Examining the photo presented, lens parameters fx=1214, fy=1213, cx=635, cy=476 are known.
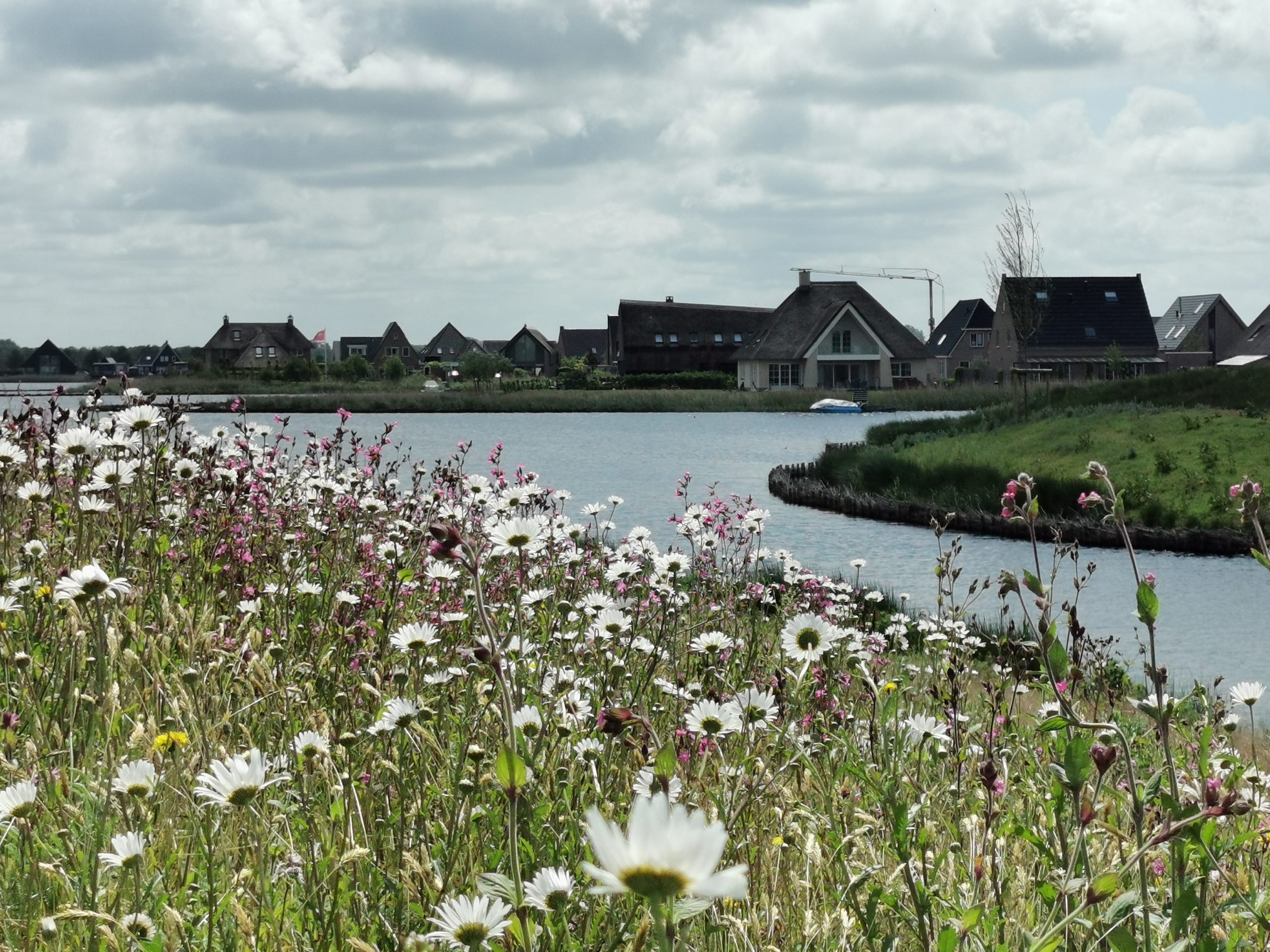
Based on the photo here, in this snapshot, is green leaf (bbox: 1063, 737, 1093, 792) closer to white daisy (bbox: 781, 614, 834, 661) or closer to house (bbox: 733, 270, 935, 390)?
white daisy (bbox: 781, 614, 834, 661)

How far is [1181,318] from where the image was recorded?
8025 centimetres

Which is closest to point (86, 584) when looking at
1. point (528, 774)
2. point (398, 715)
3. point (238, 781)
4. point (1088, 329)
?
point (398, 715)

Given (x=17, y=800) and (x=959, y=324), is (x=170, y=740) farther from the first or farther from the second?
(x=959, y=324)

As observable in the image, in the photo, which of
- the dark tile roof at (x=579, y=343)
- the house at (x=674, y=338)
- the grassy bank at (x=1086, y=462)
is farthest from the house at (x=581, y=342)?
the grassy bank at (x=1086, y=462)

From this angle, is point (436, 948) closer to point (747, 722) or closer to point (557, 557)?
point (747, 722)

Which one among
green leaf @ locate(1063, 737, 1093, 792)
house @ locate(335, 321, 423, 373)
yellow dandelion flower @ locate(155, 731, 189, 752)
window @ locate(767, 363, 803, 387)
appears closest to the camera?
green leaf @ locate(1063, 737, 1093, 792)

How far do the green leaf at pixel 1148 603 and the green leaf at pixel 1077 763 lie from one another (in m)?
0.27

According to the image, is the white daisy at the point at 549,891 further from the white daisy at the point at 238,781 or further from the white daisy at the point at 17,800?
the white daisy at the point at 17,800

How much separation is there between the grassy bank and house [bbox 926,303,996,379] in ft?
193

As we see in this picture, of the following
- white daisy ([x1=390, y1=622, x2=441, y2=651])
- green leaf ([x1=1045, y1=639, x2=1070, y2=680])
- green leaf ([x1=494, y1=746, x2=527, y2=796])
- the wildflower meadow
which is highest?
green leaf ([x1=1045, y1=639, x2=1070, y2=680])

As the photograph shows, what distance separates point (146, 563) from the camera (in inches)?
230

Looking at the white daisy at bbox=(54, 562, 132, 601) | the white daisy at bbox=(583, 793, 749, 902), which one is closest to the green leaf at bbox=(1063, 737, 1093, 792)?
the white daisy at bbox=(583, 793, 749, 902)

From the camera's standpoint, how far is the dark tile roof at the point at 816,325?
70.6 m

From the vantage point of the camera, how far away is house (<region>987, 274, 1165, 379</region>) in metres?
69.2
